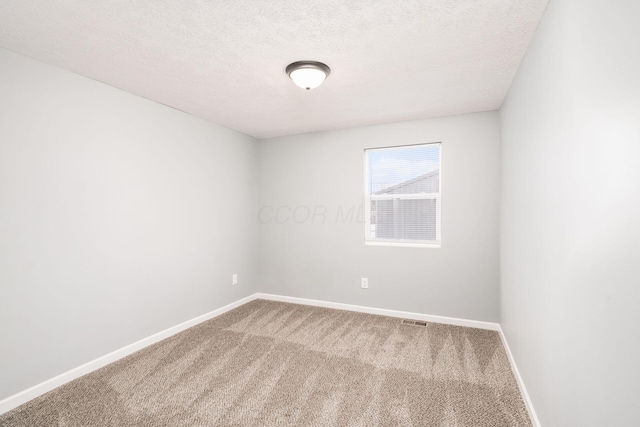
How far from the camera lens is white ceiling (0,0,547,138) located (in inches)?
61.0

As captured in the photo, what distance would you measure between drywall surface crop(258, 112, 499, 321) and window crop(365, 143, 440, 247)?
112 millimetres

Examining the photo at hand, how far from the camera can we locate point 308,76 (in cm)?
212

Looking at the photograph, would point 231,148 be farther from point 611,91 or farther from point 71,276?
point 611,91

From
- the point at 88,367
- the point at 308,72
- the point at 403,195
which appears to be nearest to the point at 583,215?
the point at 308,72

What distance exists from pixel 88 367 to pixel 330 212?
2854mm

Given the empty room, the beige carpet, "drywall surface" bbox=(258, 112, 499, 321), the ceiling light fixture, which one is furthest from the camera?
"drywall surface" bbox=(258, 112, 499, 321)

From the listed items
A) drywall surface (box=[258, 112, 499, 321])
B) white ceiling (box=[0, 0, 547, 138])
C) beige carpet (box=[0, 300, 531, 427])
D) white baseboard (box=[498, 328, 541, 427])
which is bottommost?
beige carpet (box=[0, 300, 531, 427])

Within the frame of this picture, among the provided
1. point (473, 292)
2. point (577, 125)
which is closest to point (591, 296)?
point (577, 125)

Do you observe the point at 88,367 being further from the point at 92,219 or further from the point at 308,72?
the point at 308,72

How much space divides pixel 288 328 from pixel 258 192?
80.7 inches

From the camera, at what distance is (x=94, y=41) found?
186 centimetres

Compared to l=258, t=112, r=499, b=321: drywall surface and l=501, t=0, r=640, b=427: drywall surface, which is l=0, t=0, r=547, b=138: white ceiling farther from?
l=258, t=112, r=499, b=321: drywall surface

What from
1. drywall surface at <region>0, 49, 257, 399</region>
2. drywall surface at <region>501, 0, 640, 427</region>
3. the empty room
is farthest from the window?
drywall surface at <region>0, 49, 257, 399</region>

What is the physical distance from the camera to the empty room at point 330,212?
3.83ft
